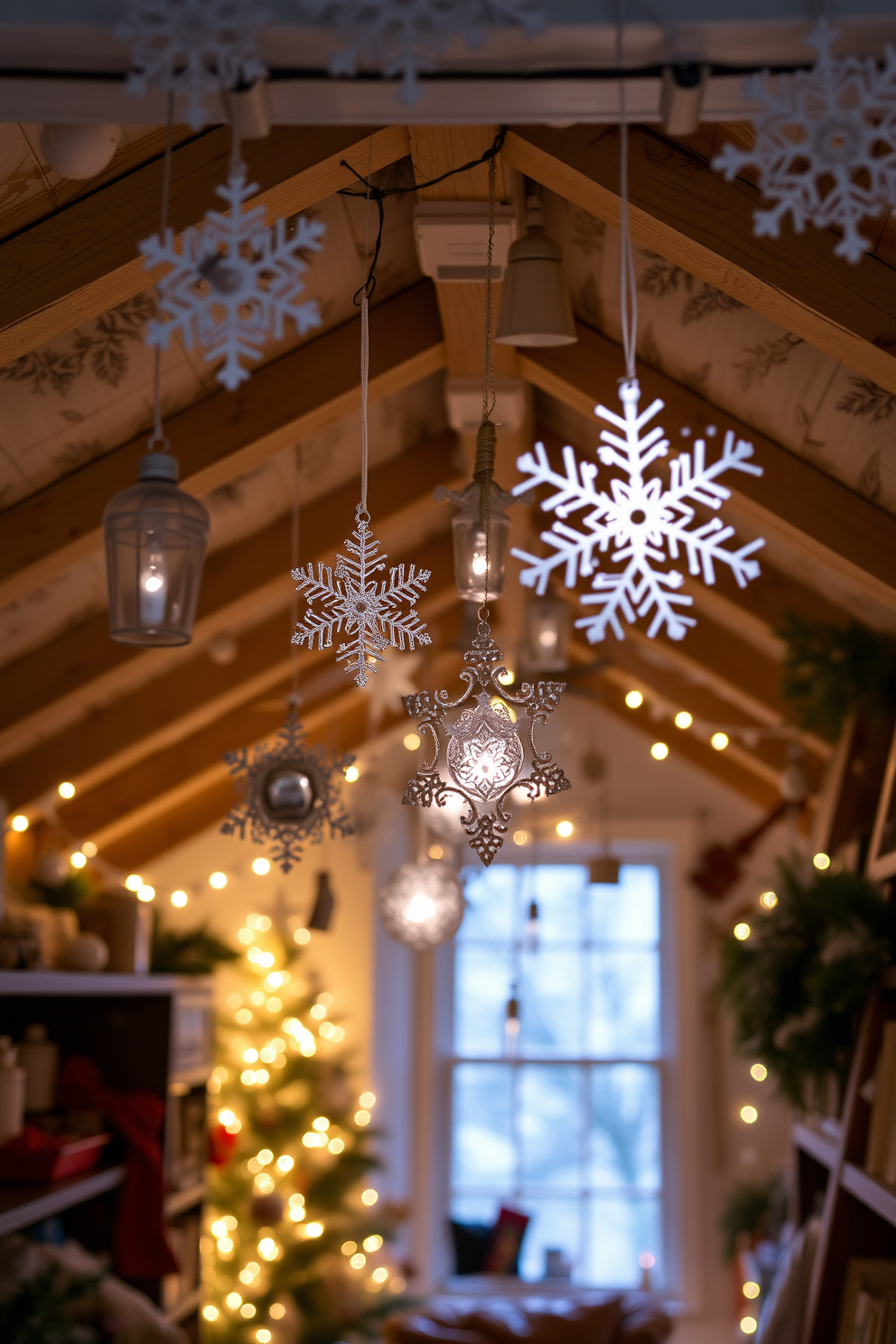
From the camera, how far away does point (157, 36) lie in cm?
128

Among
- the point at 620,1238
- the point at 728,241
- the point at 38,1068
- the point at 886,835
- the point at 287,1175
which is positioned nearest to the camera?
the point at 728,241

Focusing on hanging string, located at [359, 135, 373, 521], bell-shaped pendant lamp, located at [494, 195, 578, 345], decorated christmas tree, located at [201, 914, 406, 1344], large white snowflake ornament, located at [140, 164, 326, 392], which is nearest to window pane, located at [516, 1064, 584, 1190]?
decorated christmas tree, located at [201, 914, 406, 1344]

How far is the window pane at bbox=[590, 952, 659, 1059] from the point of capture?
19.8 ft

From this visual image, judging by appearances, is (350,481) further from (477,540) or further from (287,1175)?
(287,1175)

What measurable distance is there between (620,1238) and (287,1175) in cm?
163

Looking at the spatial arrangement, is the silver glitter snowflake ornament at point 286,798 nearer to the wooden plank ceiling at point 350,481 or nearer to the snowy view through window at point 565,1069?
the wooden plank ceiling at point 350,481

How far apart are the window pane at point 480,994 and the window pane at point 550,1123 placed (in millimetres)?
258

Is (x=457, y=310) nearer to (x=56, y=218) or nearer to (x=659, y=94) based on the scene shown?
(x=56, y=218)

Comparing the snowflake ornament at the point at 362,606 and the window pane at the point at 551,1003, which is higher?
the snowflake ornament at the point at 362,606

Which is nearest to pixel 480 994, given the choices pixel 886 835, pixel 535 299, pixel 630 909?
pixel 630 909

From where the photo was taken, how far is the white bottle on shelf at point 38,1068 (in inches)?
149

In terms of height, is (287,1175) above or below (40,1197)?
below

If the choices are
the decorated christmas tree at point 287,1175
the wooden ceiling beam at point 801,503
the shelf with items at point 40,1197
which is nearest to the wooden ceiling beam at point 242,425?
the wooden ceiling beam at point 801,503

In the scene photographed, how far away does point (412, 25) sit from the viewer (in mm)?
1202
